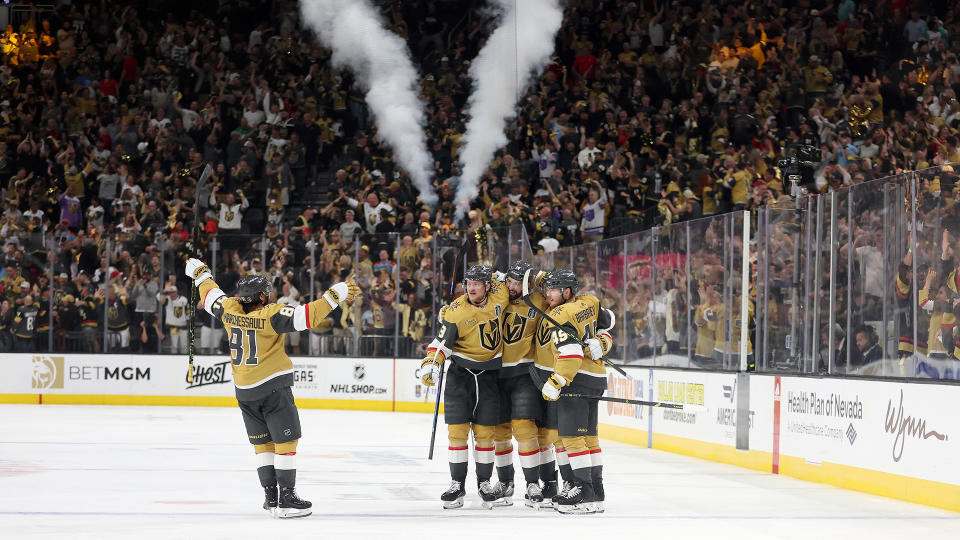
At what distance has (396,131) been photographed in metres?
23.3

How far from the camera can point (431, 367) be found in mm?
8578

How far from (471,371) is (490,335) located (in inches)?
11.6

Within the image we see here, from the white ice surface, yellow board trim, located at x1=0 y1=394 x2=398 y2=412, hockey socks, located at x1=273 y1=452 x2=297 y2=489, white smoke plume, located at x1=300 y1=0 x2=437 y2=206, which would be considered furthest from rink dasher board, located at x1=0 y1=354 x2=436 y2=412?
hockey socks, located at x1=273 y1=452 x2=297 y2=489

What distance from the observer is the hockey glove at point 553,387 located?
26.7 feet

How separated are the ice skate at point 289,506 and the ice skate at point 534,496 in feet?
5.44

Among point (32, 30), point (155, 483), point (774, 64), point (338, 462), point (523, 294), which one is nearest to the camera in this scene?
point (523, 294)

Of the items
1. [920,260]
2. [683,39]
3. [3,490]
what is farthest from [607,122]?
[3,490]

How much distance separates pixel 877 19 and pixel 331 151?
10216 millimetres

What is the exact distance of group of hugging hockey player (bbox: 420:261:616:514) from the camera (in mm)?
8461

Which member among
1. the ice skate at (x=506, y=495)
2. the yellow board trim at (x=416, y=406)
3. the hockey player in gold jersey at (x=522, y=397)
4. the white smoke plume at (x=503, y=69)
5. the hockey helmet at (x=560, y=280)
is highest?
the white smoke plume at (x=503, y=69)

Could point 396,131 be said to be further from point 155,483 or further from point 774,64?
point 155,483

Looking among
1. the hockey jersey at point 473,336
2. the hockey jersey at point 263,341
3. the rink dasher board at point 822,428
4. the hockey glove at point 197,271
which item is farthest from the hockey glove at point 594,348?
the hockey glove at point 197,271

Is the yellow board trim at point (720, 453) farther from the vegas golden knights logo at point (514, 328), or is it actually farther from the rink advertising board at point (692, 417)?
the vegas golden knights logo at point (514, 328)

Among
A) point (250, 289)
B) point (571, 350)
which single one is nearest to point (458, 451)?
point (571, 350)
